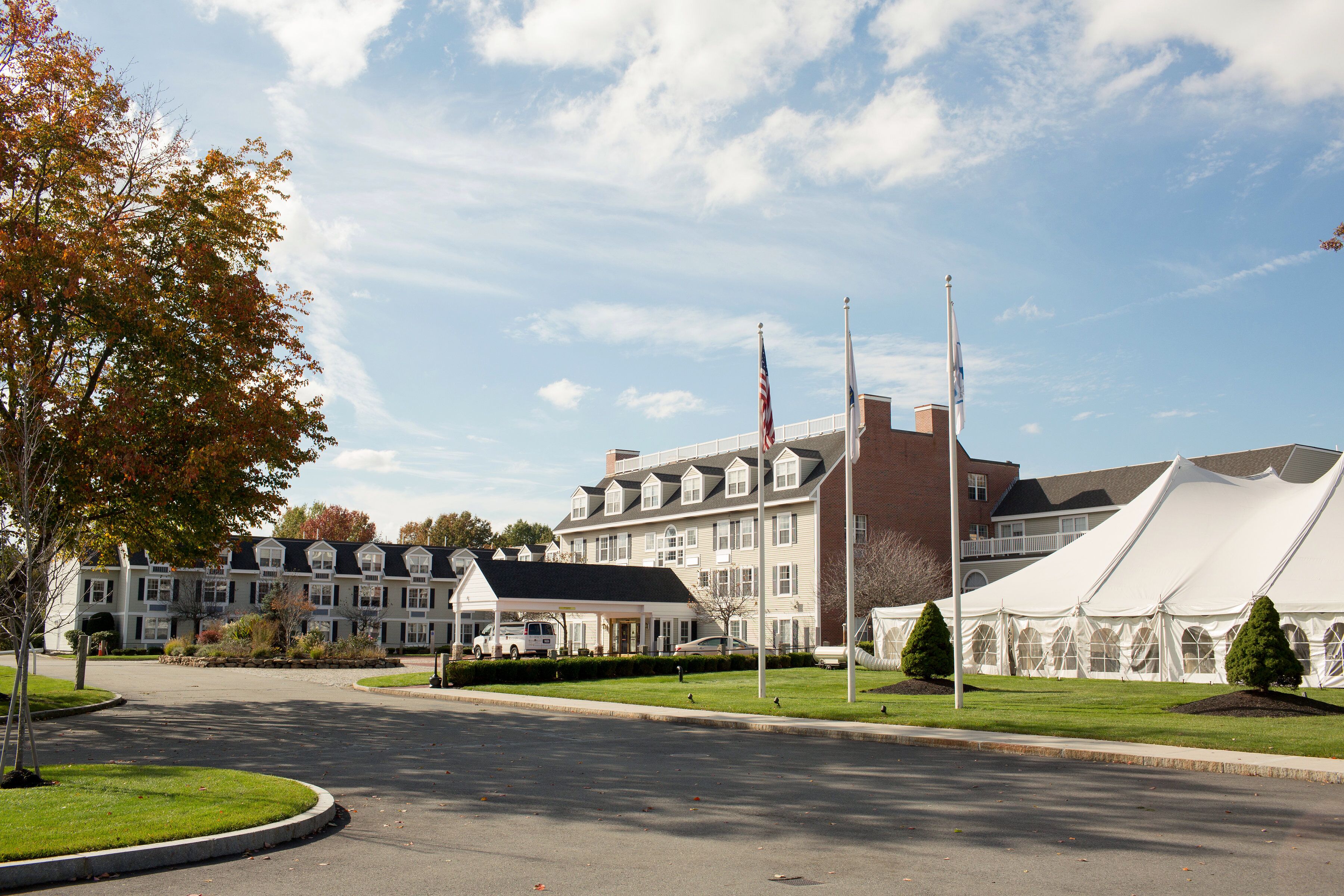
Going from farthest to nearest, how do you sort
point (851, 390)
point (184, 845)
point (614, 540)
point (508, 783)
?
point (614, 540), point (851, 390), point (508, 783), point (184, 845)

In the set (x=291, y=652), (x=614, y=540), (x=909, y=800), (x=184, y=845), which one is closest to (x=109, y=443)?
(x=184, y=845)

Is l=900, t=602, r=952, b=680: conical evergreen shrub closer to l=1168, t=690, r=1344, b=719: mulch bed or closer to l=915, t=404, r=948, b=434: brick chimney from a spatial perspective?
l=1168, t=690, r=1344, b=719: mulch bed

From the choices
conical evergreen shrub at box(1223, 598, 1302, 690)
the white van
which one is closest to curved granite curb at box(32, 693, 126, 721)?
the white van

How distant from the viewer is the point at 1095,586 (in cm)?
3397

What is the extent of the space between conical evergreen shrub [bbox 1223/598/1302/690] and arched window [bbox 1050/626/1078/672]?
487 inches

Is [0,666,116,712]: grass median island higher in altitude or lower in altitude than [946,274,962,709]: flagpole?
lower

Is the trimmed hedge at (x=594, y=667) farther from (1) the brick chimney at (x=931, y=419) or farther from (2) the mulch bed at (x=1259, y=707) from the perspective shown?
(1) the brick chimney at (x=931, y=419)

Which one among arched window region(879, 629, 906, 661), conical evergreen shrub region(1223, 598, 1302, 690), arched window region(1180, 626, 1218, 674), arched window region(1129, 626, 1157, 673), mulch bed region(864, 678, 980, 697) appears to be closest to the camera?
conical evergreen shrub region(1223, 598, 1302, 690)

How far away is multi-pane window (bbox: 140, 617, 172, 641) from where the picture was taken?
67.4 metres

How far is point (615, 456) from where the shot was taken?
76438mm

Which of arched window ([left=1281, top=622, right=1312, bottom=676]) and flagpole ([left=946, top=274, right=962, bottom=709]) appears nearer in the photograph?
flagpole ([left=946, top=274, right=962, bottom=709])

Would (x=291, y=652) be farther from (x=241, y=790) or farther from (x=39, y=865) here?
(x=39, y=865)

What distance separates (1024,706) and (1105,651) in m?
12.0

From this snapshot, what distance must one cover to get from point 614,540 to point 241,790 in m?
58.3
